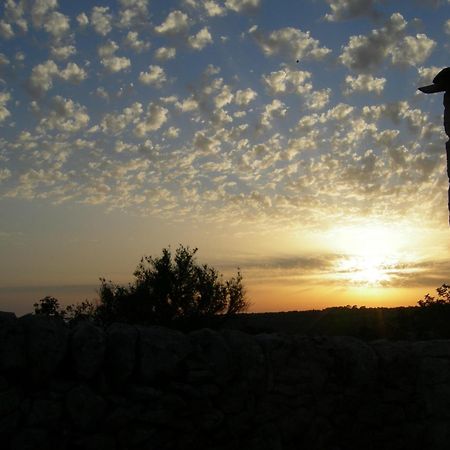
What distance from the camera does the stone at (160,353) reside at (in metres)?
4.09

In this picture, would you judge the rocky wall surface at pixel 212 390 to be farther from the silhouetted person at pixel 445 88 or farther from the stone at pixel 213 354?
the silhouetted person at pixel 445 88

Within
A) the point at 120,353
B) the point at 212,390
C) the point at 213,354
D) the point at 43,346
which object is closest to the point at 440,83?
the point at 213,354

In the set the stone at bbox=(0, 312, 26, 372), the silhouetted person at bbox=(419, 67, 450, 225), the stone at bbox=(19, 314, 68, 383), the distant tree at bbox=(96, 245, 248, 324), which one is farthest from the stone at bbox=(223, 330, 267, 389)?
the distant tree at bbox=(96, 245, 248, 324)

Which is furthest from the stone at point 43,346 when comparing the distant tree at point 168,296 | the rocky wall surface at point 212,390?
the distant tree at point 168,296

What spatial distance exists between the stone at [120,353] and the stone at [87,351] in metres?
0.07

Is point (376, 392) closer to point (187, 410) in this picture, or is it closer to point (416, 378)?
point (416, 378)

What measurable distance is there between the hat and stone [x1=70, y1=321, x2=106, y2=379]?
228 inches

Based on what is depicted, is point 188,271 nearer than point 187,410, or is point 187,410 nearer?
point 187,410

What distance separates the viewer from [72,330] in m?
4.01

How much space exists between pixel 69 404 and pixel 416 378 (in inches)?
133

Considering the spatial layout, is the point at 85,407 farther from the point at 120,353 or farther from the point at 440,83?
the point at 440,83

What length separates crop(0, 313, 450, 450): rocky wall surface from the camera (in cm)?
371

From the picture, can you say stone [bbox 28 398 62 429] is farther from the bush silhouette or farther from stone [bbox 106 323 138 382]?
the bush silhouette

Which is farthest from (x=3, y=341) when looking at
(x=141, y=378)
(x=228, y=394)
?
(x=228, y=394)
